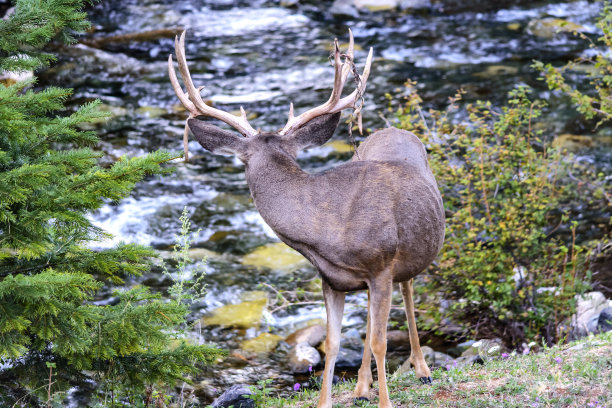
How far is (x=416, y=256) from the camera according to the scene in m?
5.91

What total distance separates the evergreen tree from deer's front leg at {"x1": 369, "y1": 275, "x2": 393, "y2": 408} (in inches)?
47.1

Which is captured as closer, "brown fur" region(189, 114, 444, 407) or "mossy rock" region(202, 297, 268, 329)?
"brown fur" region(189, 114, 444, 407)

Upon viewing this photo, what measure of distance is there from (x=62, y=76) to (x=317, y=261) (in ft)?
45.0

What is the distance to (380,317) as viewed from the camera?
562 cm

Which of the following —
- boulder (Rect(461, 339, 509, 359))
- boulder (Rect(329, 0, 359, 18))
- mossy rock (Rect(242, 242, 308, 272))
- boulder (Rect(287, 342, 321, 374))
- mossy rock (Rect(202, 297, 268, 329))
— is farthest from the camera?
boulder (Rect(329, 0, 359, 18))

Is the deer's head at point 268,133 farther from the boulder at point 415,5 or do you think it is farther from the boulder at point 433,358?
the boulder at point 415,5

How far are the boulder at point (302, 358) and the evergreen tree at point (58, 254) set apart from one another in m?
3.27

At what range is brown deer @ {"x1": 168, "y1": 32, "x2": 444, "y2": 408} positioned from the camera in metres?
5.56

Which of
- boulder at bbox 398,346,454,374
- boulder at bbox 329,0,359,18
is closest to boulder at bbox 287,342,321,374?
boulder at bbox 398,346,454,374

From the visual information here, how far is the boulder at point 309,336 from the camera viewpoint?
9547mm

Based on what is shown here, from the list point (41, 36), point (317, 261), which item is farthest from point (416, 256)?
point (41, 36)

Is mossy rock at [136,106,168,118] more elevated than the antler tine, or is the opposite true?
the antler tine

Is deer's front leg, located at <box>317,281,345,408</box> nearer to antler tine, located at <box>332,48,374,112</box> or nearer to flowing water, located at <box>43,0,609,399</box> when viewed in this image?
antler tine, located at <box>332,48,374,112</box>

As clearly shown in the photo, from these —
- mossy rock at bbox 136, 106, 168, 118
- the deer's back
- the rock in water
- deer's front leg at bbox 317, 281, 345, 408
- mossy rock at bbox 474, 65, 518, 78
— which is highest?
the deer's back
